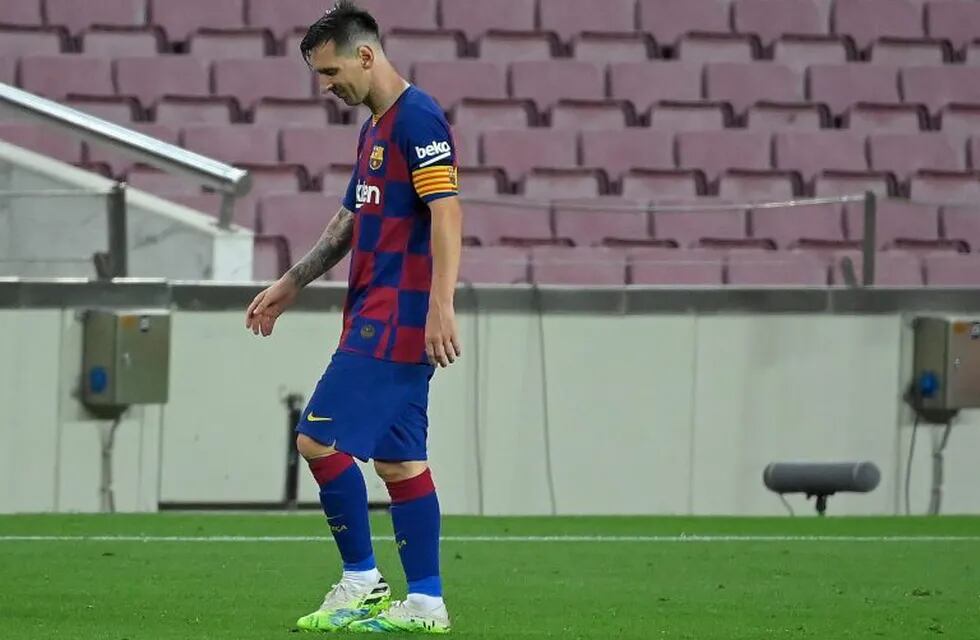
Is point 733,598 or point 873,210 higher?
point 873,210

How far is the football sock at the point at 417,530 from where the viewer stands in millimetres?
5113

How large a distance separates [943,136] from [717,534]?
20.8 feet

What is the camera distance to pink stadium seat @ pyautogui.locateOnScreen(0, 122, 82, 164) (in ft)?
34.0

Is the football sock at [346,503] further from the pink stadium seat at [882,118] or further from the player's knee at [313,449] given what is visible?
the pink stadium seat at [882,118]

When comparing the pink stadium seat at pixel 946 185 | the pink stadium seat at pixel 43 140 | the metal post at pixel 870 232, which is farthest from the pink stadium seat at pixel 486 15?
the pink stadium seat at pixel 43 140

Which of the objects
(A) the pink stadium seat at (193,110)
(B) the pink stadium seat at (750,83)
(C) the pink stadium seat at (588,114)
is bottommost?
(A) the pink stadium seat at (193,110)

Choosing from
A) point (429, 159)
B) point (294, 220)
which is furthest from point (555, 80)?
point (429, 159)

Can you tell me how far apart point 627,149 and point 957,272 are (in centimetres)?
320

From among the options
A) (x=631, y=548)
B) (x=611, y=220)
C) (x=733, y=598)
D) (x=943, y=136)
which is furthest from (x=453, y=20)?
(x=733, y=598)

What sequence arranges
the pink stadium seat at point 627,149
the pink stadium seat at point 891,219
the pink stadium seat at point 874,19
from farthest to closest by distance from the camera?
1. the pink stadium seat at point 874,19
2. the pink stadium seat at point 627,149
3. the pink stadium seat at point 891,219

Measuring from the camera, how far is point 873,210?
10.6 metres

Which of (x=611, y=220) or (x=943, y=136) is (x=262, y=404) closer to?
(x=611, y=220)

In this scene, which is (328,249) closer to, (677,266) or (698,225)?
(677,266)

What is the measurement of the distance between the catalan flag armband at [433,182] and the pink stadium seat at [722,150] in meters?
8.65
